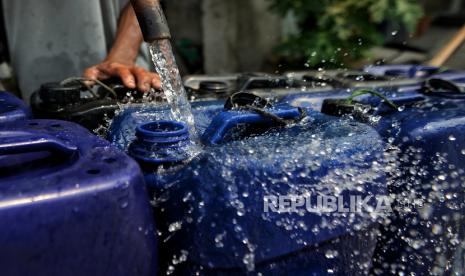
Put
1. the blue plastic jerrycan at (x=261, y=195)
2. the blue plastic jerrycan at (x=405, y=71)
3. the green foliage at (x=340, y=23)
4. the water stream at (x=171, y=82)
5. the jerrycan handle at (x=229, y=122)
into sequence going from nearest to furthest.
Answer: the blue plastic jerrycan at (x=261, y=195)
the jerrycan handle at (x=229, y=122)
the water stream at (x=171, y=82)
the blue plastic jerrycan at (x=405, y=71)
the green foliage at (x=340, y=23)

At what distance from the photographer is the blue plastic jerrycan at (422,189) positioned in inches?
40.9

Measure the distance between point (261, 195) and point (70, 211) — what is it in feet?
1.05

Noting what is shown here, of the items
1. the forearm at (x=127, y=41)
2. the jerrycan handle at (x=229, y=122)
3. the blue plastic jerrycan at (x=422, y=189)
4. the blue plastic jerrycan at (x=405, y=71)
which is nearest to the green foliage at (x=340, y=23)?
the blue plastic jerrycan at (x=405, y=71)

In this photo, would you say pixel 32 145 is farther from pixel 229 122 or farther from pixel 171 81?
pixel 171 81

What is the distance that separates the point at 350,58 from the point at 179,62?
1.40 metres

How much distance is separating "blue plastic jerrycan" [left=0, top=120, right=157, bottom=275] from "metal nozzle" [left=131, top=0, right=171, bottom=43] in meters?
0.27

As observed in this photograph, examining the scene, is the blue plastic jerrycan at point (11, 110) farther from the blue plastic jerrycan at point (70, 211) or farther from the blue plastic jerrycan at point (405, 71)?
the blue plastic jerrycan at point (405, 71)

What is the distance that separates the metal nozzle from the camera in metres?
0.93

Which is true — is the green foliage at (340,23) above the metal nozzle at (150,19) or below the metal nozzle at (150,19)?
below

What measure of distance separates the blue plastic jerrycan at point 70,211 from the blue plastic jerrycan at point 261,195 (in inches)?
2.6

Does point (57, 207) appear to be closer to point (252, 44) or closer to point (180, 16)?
point (180, 16)

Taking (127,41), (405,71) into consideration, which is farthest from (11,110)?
(405,71)

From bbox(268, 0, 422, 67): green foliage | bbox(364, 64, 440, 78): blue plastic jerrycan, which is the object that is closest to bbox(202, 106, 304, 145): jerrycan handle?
bbox(364, 64, 440, 78): blue plastic jerrycan

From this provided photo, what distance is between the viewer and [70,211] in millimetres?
674
